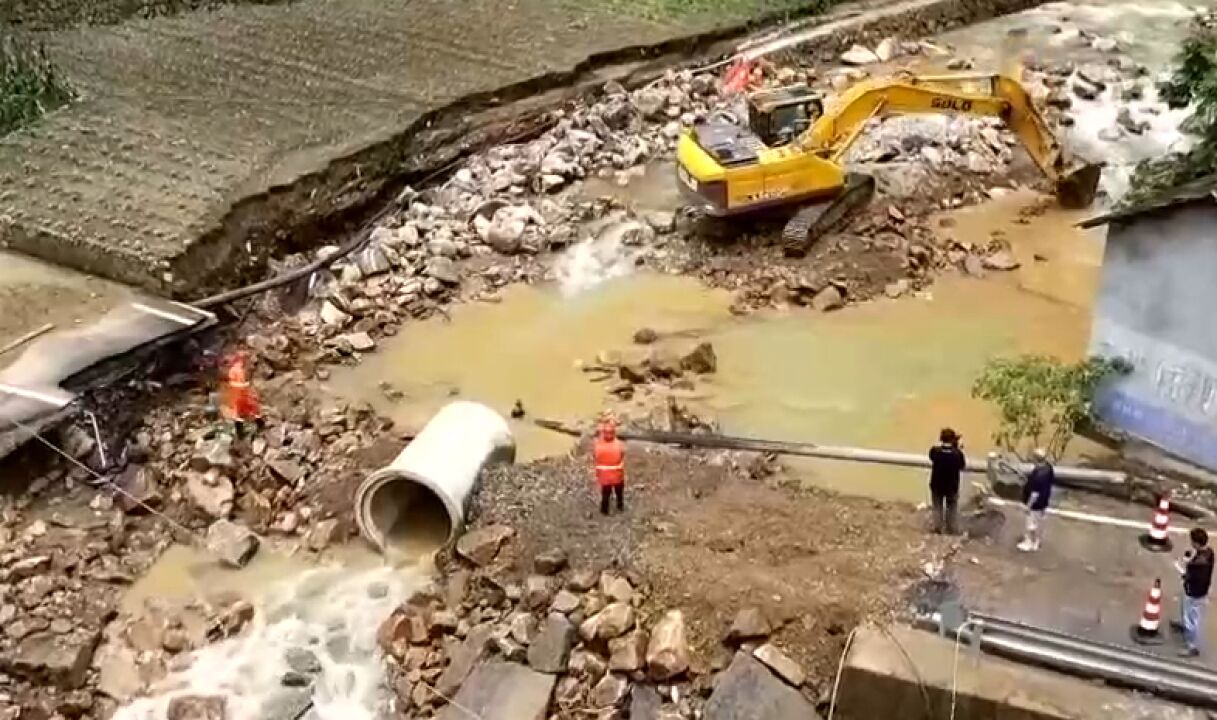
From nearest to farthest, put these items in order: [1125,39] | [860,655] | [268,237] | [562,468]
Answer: [860,655] → [562,468] → [268,237] → [1125,39]

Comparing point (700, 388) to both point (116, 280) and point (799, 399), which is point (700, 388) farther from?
point (116, 280)

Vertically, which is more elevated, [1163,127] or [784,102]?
[784,102]

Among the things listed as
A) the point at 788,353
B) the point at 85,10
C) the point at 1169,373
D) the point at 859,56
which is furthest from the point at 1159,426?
the point at 85,10

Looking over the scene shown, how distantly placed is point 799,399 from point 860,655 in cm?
503

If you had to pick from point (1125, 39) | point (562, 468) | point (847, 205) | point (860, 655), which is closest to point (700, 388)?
point (562, 468)

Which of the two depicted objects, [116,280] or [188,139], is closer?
[116,280]

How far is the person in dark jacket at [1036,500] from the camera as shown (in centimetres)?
1106

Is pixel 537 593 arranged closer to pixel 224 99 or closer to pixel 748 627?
pixel 748 627

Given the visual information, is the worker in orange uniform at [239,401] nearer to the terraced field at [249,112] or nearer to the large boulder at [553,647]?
the terraced field at [249,112]

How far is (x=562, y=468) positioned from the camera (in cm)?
1291

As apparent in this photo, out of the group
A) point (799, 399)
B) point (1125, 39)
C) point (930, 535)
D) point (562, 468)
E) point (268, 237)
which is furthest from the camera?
point (1125, 39)

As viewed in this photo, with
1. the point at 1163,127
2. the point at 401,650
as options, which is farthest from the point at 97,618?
the point at 1163,127

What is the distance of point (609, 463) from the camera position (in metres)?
11.9

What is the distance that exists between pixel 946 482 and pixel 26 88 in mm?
12733
